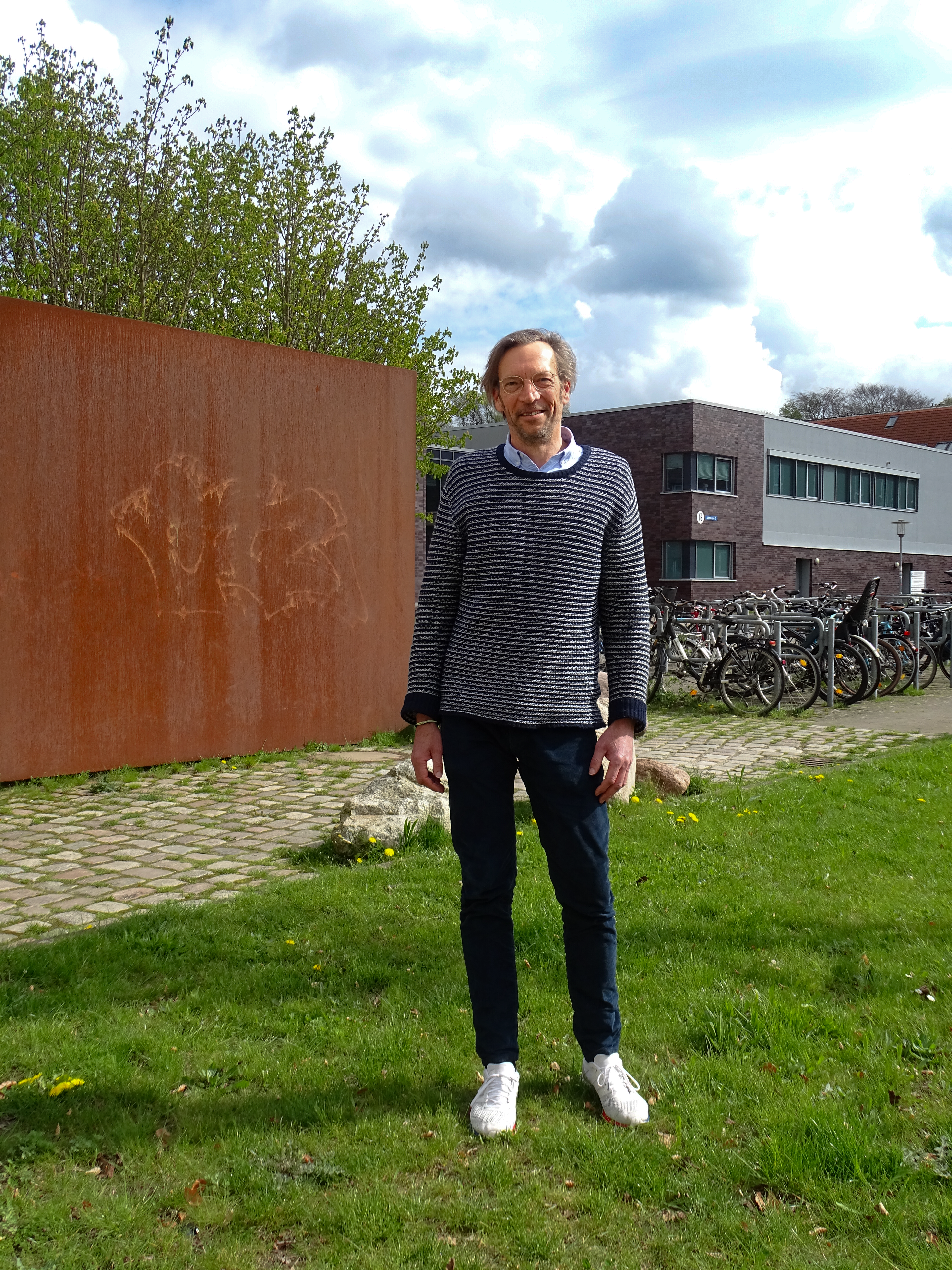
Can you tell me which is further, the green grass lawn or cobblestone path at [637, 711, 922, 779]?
cobblestone path at [637, 711, 922, 779]

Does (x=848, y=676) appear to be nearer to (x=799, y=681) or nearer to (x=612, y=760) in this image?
(x=799, y=681)

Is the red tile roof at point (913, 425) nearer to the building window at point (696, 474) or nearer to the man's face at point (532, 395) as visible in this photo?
the building window at point (696, 474)

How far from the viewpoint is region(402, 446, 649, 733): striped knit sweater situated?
284 cm

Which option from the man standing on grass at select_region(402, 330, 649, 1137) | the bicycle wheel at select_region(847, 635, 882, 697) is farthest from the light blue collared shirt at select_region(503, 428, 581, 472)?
the bicycle wheel at select_region(847, 635, 882, 697)

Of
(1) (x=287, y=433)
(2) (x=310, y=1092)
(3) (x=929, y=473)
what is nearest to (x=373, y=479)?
(1) (x=287, y=433)

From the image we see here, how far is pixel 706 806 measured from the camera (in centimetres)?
686

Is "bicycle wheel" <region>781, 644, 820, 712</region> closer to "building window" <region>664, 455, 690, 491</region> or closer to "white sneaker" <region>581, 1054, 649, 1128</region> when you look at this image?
"white sneaker" <region>581, 1054, 649, 1128</region>

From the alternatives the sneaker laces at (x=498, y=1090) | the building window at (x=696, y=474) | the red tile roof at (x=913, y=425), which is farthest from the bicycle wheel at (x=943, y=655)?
the red tile roof at (x=913, y=425)

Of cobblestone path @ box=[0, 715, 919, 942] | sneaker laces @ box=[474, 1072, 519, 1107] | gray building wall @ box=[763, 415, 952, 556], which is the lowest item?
cobblestone path @ box=[0, 715, 919, 942]

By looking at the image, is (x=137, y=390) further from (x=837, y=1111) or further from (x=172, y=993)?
(x=837, y=1111)

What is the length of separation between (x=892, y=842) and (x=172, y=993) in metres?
3.75

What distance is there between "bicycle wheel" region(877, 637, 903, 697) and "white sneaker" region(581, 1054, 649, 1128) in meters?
12.4

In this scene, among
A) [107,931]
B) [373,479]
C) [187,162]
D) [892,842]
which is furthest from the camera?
[187,162]

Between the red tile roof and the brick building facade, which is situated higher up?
the red tile roof
